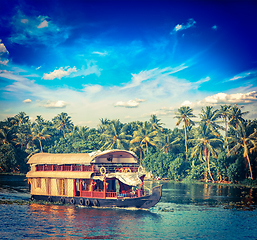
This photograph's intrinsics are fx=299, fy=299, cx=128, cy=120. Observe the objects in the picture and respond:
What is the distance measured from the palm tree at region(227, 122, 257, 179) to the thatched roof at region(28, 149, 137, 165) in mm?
21111

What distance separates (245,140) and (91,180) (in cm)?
2531

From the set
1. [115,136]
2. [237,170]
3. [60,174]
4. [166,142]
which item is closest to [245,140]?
[237,170]

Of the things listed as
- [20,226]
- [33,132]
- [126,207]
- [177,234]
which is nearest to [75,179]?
[126,207]

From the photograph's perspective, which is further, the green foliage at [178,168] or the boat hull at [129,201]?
the green foliage at [178,168]

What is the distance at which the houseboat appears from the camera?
2352 cm

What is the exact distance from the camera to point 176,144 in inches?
2119

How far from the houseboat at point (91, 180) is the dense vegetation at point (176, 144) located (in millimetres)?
21399

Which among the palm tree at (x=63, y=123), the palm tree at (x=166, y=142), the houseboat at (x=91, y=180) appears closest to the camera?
the houseboat at (x=91, y=180)

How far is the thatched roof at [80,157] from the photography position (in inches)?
970

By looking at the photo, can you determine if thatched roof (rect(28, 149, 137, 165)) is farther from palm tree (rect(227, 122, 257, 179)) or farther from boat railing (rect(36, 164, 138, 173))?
palm tree (rect(227, 122, 257, 179))

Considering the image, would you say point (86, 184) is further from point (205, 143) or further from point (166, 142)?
point (166, 142)

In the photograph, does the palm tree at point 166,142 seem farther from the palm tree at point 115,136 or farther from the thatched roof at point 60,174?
the thatched roof at point 60,174

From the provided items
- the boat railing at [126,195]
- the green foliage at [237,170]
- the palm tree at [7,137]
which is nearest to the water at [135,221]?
the boat railing at [126,195]

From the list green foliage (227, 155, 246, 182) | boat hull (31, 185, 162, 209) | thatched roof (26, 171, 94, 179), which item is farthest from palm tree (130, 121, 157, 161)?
boat hull (31, 185, 162, 209)
